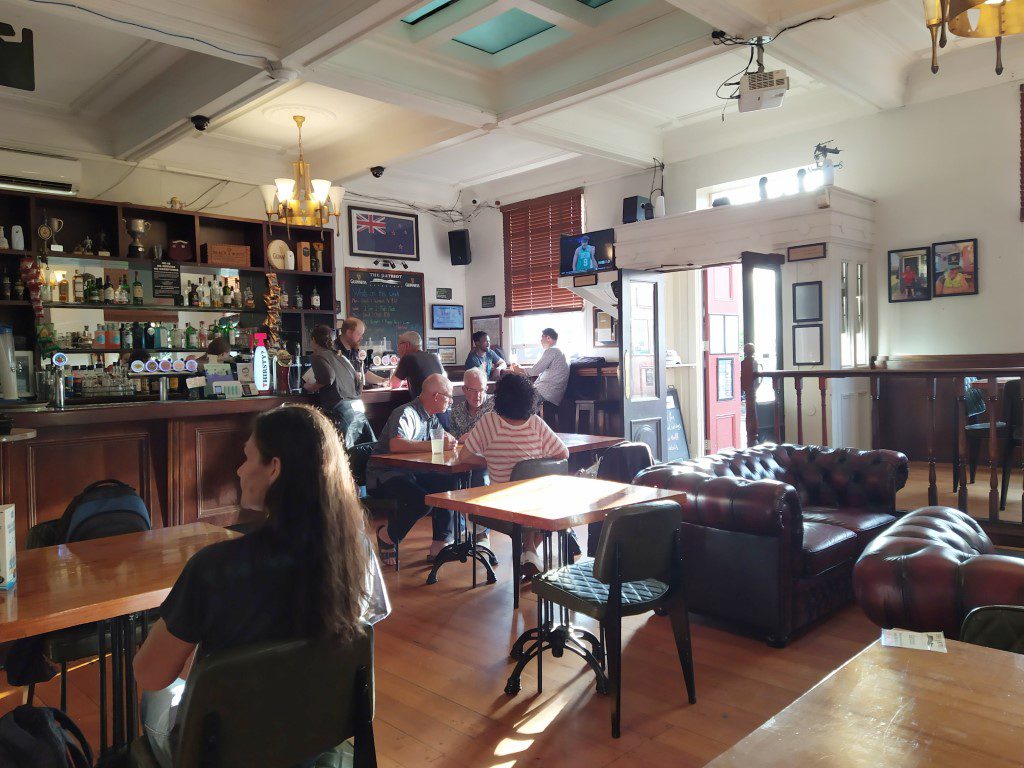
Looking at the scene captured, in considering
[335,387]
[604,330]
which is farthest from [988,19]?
[604,330]

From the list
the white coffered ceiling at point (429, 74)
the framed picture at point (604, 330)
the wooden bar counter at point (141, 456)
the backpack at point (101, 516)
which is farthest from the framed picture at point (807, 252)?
the backpack at point (101, 516)

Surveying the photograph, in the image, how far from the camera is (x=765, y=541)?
Answer: 3.41m

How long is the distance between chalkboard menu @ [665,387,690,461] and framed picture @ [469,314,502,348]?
301 centimetres

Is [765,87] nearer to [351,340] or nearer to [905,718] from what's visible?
[351,340]

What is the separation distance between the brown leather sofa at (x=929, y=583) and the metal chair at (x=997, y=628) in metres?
0.21

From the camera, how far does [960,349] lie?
681 cm

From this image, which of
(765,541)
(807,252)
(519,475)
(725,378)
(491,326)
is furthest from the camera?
(491,326)

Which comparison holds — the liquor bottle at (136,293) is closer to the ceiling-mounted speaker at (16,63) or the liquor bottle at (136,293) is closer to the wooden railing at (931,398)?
the ceiling-mounted speaker at (16,63)

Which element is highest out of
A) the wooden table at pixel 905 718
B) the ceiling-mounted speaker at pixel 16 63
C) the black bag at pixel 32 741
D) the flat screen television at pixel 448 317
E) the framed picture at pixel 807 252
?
the ceiling-mounted speaker at pixel 16 63

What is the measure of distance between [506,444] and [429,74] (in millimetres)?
3549

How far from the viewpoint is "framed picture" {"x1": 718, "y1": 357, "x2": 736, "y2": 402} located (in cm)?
890

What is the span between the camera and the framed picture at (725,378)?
350 inches

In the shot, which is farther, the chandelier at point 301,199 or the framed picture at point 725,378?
the framed picture at point 725,378

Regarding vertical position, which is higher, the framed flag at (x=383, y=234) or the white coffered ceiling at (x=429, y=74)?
the white coffered ceiling at (x=429, y=74)
